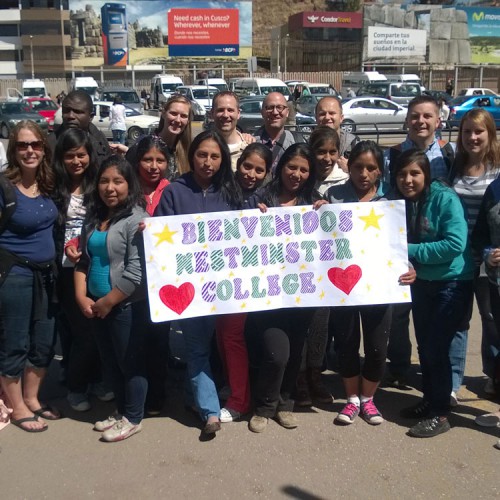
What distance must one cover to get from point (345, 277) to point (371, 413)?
934 mm

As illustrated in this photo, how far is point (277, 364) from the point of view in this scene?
3.96 m

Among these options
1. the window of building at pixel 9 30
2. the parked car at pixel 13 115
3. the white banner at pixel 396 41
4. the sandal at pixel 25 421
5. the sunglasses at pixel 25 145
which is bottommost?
the sandal at pixel 25 421

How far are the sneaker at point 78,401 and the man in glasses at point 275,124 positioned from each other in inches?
92.2

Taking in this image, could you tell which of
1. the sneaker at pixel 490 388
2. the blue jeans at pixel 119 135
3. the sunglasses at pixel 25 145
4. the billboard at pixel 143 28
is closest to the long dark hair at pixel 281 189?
the sunglasses at pixel 25 145

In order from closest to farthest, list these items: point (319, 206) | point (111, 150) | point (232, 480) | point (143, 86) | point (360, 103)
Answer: point (232, 480) → point (319, 206) → point (111, 150) → point (360, 103) → point (143, 86)

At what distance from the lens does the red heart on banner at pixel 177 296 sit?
3.88m

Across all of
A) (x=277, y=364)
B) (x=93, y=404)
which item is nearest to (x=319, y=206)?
(x=277, y=364)

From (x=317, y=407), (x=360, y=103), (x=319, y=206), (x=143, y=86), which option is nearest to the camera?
(x=319, y=206)

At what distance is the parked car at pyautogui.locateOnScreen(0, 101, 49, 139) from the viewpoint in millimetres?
25594

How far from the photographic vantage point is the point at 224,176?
4059 mm

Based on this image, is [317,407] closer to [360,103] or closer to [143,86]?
[360,103]

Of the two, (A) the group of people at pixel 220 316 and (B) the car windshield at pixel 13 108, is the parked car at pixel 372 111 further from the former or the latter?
(A) the group of people at pixel 220 316

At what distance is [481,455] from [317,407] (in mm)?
1124

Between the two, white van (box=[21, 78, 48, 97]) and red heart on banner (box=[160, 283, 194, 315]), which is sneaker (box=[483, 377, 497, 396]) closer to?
red heart on banner (box=[160, 283, 194, 315])
